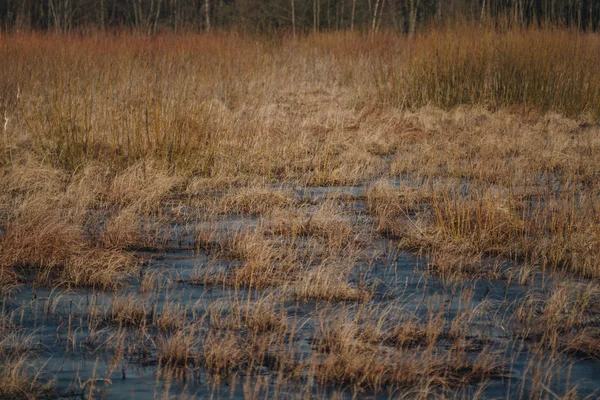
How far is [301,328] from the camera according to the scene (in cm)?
337

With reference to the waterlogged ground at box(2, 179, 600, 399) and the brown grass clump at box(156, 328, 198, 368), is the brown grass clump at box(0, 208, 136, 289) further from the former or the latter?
the brown grass clump at box(156, 328, 198, 368)

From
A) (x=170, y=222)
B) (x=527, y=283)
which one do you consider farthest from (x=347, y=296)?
(x=170, y=222)

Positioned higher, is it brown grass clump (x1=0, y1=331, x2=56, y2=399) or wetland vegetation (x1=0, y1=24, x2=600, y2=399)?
brown grass clump (x1=0, y1=331, x2=56, y2=399)

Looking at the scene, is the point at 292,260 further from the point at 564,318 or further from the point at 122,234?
the point at 564,318

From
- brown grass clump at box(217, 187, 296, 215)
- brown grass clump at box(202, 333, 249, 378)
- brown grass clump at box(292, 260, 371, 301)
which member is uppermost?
brown grass clump at box(202, 333, 249, 378)

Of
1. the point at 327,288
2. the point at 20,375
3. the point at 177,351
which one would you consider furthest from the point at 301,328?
the point at 20,375

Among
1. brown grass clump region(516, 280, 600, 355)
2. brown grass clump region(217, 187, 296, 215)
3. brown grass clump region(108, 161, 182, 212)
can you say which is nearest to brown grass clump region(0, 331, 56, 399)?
brown grass clump region(516, 280, 600, 355)

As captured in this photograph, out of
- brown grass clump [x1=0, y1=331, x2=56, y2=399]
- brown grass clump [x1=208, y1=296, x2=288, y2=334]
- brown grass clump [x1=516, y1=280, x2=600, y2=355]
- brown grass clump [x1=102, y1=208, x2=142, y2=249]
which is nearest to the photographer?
brown grass clump [x1=0, y1=331, x2=56, y2=399]

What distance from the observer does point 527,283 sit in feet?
13.6

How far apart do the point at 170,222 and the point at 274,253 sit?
127 centimetres

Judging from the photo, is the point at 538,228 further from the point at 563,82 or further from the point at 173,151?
the point at 563,82

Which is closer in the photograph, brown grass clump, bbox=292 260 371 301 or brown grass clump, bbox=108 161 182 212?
brown grass clump, bbox=292 260 371 301

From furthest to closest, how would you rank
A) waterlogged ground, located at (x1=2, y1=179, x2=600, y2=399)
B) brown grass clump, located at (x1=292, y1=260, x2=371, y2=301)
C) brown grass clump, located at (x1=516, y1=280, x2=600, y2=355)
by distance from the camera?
1. brown grass clump, located at (x1=292, y1=260, x2=371, y2=301)
2. brown grass clump, located at (x1=516, y1=280, x2=600, y2=355)
3. waterlogged ground, located at (x1=2, y1=179, x2=600, y2=399)

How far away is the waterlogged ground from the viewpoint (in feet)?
9.27
